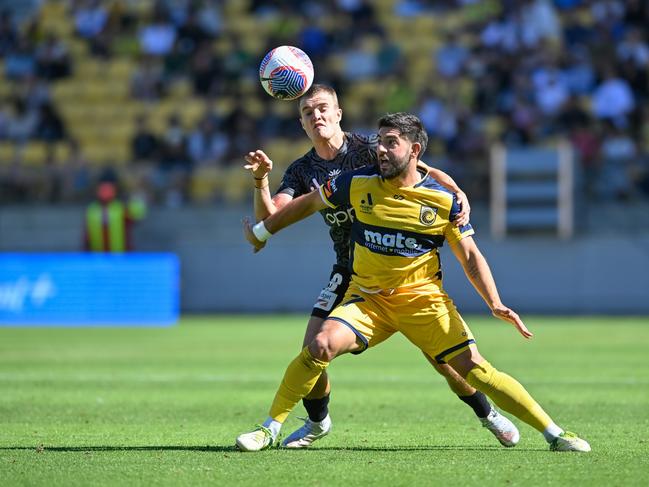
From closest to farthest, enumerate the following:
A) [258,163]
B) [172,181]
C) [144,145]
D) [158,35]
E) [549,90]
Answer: [258,163] → [172,181] → [549,90] → [144,145] → [158,35]

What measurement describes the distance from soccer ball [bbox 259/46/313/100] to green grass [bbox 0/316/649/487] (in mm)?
2401

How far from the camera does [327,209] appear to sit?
8.27 metres

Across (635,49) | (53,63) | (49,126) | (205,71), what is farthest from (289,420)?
(53,63)

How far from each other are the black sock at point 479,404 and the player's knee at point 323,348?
1.12m

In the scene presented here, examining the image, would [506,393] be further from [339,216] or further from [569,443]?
[339,216]

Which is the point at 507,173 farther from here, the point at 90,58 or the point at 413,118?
the point at 413,118

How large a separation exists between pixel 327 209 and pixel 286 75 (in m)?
0.98

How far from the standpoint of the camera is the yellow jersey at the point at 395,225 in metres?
7.73

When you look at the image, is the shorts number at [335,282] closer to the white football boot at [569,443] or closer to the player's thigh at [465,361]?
the player's thigh at [465,361]

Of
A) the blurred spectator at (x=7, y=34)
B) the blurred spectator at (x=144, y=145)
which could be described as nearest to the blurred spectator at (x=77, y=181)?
the blurred spectator at (x=144, y=145)

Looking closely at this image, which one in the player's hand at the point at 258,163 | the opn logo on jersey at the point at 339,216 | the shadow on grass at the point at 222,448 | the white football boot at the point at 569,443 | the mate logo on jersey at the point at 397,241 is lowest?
the shadow on grass at the point at 222,448

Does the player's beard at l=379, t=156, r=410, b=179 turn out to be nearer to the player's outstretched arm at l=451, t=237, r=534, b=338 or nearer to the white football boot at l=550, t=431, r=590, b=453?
the player's outstretched arm at l=451, t=237, r=534, b=338

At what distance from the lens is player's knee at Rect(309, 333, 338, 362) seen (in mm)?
7527

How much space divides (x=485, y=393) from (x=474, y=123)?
1621 centimetres
